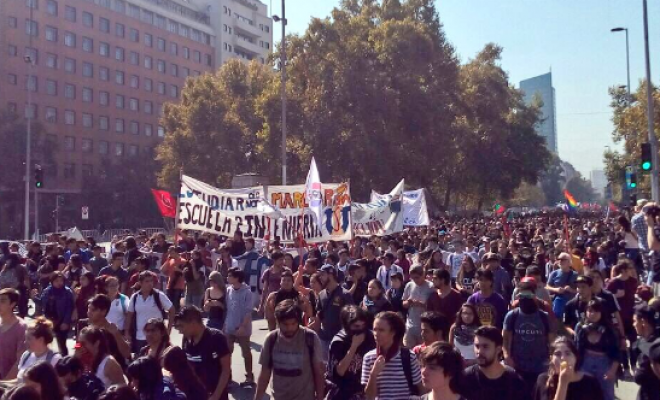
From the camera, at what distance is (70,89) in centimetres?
6444

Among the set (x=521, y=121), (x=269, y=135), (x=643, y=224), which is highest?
(x=521, y=121)

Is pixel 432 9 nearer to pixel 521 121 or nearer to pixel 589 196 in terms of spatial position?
pixel 521 121

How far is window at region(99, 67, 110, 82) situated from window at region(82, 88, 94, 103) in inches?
69.4

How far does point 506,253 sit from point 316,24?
2481cm

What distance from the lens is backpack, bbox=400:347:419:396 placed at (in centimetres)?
523

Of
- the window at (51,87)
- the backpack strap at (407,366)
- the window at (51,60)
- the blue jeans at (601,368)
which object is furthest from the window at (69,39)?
the backpack strap at (407,366)

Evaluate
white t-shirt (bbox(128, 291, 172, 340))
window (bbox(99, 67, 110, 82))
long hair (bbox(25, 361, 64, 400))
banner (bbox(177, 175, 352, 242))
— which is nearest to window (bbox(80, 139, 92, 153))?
window (bbox(99, 67, 110, 82))

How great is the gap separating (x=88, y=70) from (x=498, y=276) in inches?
2446

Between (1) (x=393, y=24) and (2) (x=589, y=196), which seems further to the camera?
(2) (x=589, y=196)

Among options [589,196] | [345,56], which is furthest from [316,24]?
[589,196]

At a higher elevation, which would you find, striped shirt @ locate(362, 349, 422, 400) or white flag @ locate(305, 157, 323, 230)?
white flag @ locate(305, 157, 323, 230)

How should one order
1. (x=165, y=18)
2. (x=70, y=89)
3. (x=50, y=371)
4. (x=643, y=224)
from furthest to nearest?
(x=165, y=18), (x=70, y=89), (x=643, y=224), (x=50, y=371)

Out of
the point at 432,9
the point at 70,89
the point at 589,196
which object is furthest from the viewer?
the point at 589,196

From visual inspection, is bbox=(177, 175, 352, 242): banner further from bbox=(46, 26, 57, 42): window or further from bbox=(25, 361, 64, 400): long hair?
bbox=(46, 26, 57, 42): window
